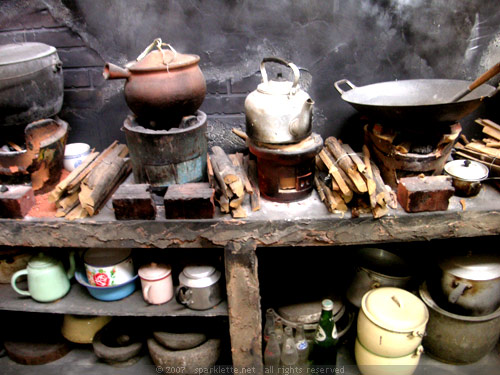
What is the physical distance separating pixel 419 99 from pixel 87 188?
184 cm

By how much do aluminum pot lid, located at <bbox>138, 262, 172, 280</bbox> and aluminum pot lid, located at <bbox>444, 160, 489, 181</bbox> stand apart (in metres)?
1.55

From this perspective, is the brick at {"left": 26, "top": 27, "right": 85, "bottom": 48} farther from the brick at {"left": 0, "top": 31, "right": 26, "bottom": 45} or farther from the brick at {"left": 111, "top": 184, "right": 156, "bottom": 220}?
the brick at {"left": 111, "top": 184, "right": 156, "bottom": 220}

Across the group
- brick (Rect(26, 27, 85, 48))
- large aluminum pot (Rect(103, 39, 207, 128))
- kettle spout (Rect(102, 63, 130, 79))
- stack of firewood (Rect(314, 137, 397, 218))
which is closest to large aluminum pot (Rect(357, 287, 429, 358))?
stack of firewood (Rect(314, 137, 397, 218))

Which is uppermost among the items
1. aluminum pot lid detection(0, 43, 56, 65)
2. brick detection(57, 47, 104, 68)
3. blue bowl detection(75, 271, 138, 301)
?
aluminum pot lid detection(0, 43, 56, 65)

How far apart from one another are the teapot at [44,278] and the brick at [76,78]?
3.48ft

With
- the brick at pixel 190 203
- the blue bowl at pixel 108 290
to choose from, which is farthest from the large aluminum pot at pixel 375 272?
the blue bowl at pixel 108 290

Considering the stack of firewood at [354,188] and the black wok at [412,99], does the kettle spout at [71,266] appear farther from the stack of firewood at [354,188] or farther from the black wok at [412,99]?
the black wok at [412,99]

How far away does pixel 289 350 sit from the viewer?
2.44m

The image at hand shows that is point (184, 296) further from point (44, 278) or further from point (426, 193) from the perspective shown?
point (426, 193)

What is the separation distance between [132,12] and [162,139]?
0.89m

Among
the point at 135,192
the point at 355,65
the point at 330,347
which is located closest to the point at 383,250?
the point at 330,347

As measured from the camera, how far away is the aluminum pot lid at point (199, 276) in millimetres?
2273

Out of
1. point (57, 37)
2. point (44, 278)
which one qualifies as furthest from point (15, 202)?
point (57, 37)

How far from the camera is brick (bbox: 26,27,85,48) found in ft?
8.46
